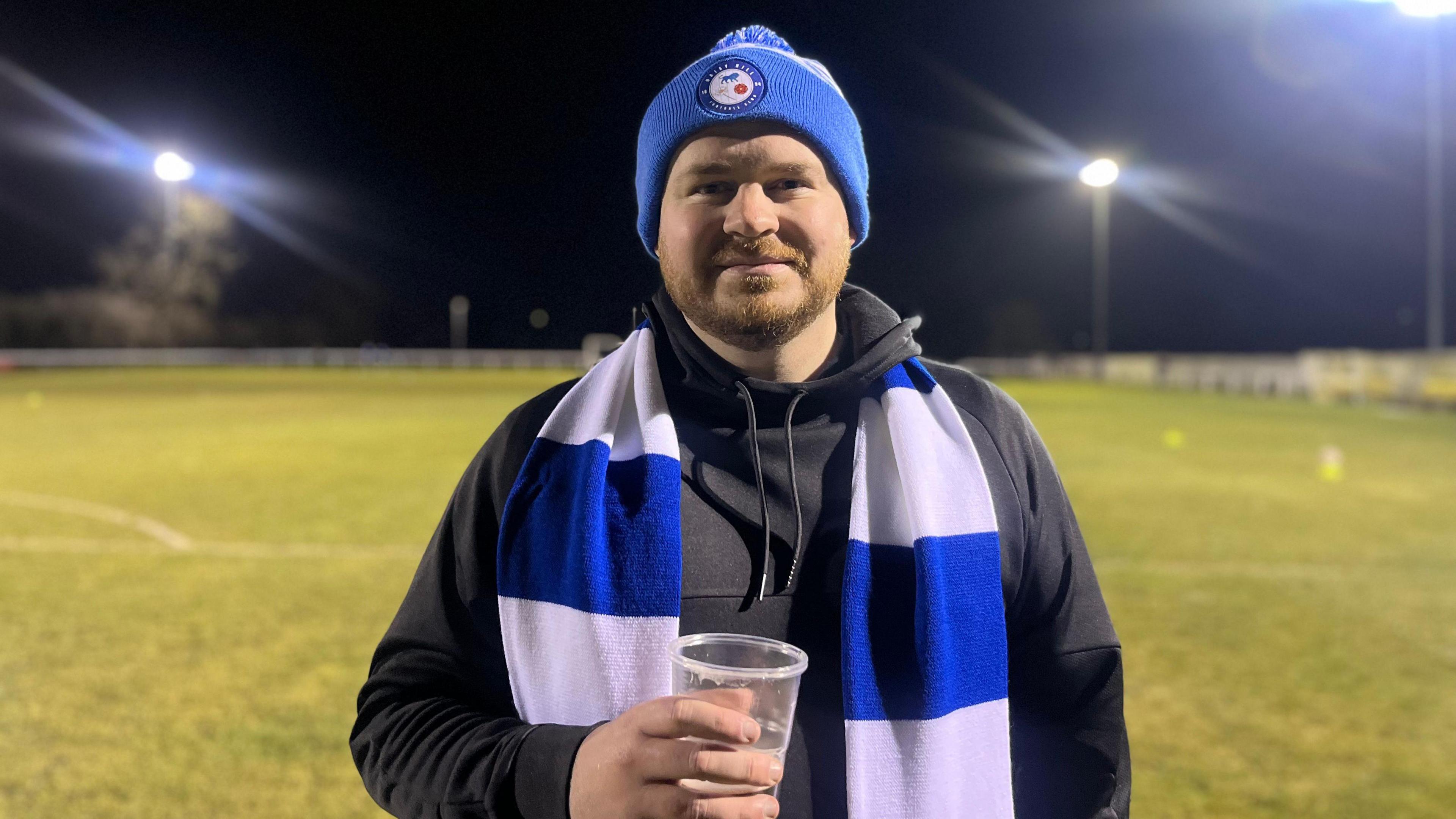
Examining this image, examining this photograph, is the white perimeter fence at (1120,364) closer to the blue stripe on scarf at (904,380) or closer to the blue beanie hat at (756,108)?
the blue beanie hat at (756,108)

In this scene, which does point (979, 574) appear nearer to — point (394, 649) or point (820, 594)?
point (820, 594)

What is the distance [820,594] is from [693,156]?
0.81 metres

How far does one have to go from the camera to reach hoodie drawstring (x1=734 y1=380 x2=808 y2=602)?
172cm

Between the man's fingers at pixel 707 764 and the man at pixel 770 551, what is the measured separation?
0.89 ft

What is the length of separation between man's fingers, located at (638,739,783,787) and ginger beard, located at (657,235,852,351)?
2.44 feet

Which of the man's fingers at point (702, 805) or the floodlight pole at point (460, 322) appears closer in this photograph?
the man's fingers at point (702, 805)

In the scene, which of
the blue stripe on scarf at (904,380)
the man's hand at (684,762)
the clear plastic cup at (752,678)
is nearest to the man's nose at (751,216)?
the blue stripe on scarf at (904,380)

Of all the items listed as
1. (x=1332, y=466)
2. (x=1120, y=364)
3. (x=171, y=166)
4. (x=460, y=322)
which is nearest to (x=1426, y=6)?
(x=1332, y=466)

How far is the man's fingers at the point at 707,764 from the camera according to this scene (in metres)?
1.26

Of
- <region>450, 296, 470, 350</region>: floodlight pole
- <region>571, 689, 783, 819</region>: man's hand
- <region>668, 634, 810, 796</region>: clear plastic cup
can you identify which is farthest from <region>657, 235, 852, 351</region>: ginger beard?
<region>450, 296, 470, 350</region>: floodlight pole

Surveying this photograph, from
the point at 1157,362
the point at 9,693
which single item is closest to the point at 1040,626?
A: the point at 9,693

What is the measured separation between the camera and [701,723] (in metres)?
1.27

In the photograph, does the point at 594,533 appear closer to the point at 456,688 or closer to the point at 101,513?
the point at 456,688

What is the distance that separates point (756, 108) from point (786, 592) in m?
0.85
